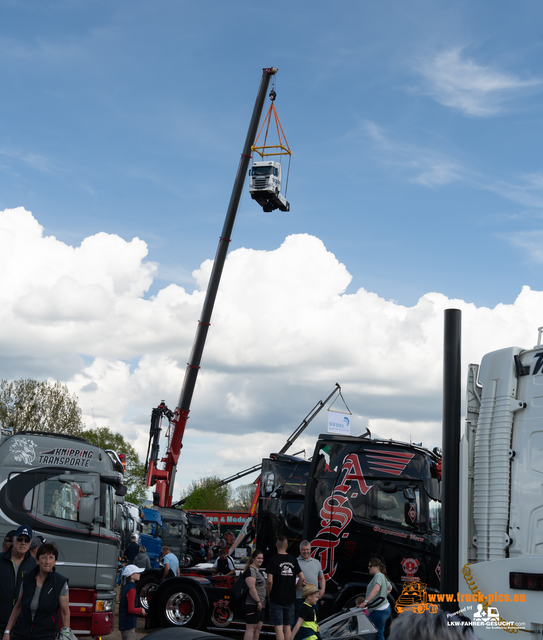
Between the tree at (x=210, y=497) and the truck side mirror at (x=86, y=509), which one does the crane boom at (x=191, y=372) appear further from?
the tree at (x=210, y=497)

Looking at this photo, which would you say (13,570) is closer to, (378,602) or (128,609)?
(128,609)

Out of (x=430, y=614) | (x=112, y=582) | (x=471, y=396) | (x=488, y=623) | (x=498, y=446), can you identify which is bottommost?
(x=112, y=582)

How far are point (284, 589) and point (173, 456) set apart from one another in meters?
19.1

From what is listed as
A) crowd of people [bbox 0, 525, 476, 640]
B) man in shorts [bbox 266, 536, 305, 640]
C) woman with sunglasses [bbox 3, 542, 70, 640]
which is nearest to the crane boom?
crowd of people [bbox 0, 525, 476, 640]

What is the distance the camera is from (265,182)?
25.2 meters

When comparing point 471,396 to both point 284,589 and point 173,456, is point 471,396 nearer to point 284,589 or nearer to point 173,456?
point 284,589

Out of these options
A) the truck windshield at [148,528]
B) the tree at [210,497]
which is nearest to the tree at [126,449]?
the tree at [210,497]

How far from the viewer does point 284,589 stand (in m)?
9.42

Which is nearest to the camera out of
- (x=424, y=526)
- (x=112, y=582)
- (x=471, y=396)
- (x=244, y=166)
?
(x=471, y=396)

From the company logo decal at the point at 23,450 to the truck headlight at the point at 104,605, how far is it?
2404 mm

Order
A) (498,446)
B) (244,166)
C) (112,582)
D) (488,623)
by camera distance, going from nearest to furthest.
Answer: (488,623), (498,446), (112,582), (244,166)

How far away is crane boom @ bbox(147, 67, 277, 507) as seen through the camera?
2803 cm

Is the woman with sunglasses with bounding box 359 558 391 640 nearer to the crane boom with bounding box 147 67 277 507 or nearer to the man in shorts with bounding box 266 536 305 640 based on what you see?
the man in shorts with bounding box 266 536 305 640

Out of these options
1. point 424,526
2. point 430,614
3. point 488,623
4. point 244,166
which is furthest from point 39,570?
point 244,166
